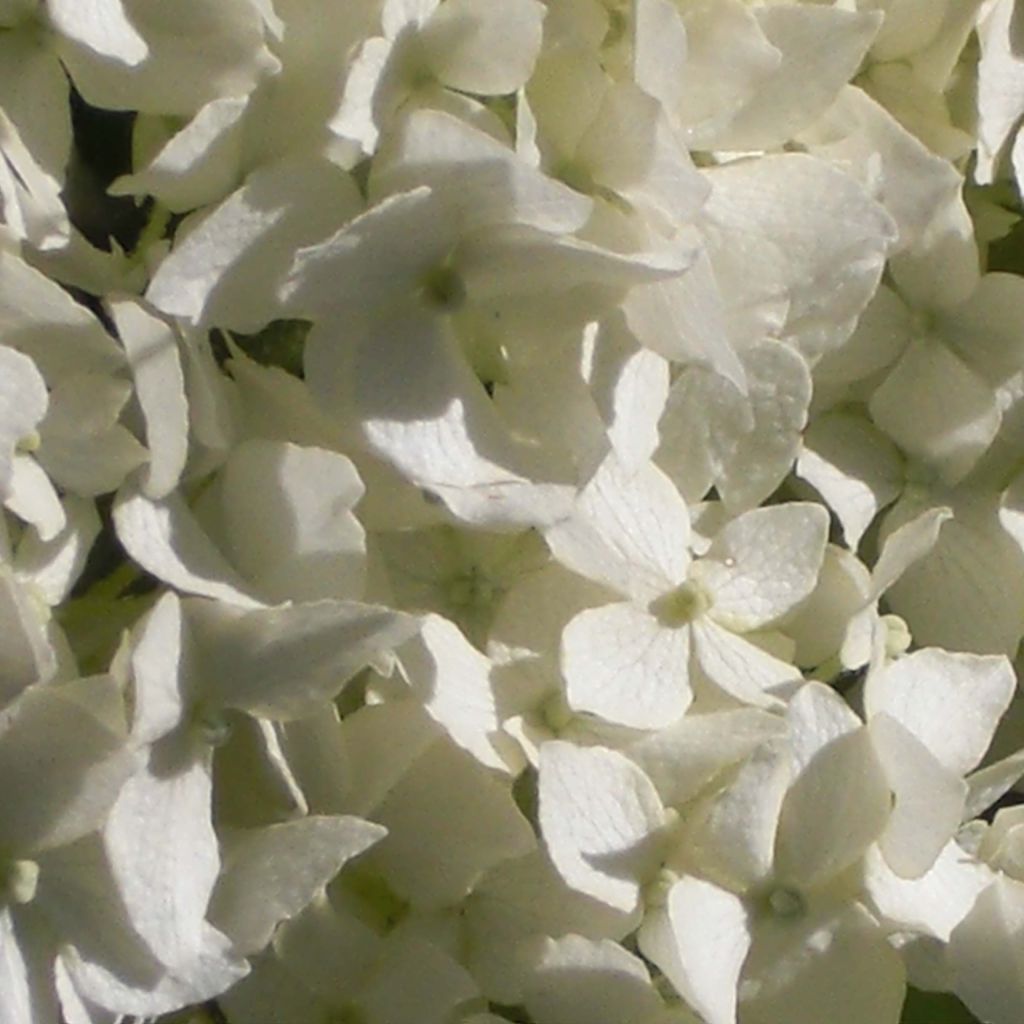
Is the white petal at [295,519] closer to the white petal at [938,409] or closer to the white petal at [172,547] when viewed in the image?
the white petal at [172,547]

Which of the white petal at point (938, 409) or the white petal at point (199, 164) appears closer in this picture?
the white petal at point (199, 164)

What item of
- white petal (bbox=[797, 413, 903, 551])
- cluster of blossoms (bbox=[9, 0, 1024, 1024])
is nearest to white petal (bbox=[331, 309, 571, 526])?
cluster of blossoms (bbox=[9, 0, 1024, 1024])

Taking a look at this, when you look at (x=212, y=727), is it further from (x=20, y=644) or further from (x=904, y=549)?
(x=904, y=549)

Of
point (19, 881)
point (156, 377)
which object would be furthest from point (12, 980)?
point (156, 377)

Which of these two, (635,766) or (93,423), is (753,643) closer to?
(635,766)

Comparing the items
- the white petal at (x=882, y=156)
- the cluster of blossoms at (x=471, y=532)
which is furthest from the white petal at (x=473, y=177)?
the white petal at (x=882, y=156)

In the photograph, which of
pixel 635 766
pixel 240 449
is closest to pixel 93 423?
pixel 240 449

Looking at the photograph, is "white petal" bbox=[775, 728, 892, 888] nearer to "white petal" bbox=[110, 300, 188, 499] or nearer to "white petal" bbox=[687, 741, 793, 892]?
"white petal" bbox=[687, 741, 793, 892]
